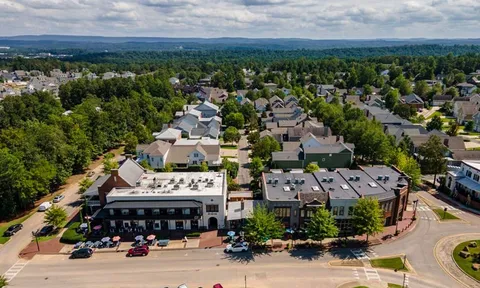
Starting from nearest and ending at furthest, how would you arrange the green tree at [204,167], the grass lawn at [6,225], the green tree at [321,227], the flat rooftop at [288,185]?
the green tree at [321,227], the grass lawn at [6,225], the flat rooftop at [288,185], the green tree at [204,167]

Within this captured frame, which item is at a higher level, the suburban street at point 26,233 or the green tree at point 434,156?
the green tree at point 434,156

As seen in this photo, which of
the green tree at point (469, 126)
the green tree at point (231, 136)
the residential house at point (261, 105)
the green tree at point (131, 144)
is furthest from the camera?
the residential house at point (261, 105)

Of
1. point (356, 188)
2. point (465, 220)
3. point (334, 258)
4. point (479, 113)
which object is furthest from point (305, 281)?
point (479, 113)

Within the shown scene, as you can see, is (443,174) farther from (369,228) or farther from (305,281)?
(305,281)

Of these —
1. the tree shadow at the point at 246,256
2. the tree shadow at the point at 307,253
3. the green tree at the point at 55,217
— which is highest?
the green tree at the point at 55,217

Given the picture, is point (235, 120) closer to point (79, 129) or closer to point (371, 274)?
point (79, 129)

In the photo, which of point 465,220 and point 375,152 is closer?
point 465,220

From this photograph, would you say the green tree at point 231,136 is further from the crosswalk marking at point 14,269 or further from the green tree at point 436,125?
the green tree at point 436,125

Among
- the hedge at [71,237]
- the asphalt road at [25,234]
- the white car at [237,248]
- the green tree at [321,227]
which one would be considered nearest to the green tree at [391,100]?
the green tree at [321,227]
